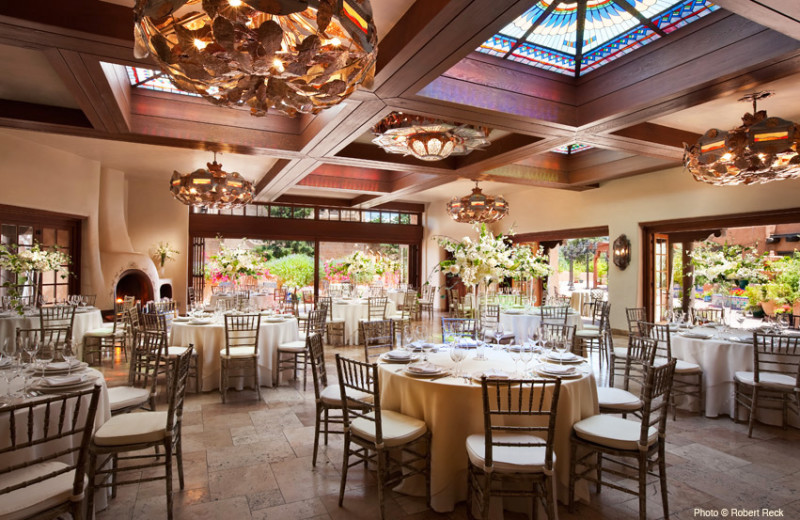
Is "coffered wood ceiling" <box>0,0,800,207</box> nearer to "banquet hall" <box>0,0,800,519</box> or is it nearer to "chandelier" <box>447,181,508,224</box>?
"banquet hall" <box>0,0,800,519</box>

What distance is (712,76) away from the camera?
3.95m

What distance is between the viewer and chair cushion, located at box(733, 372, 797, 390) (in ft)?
14.2

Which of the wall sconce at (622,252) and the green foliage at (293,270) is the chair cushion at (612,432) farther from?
the green foliage at (293,270)

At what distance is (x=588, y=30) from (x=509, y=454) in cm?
403

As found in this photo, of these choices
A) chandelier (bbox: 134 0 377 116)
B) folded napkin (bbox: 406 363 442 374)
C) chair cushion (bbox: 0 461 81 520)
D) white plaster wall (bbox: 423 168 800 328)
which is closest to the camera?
chandelier (bbox: 134 0 377 116)

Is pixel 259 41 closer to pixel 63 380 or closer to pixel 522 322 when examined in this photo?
pixel 63 380

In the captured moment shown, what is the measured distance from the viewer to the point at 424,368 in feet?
10.8

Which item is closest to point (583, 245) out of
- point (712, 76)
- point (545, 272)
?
point (545, 272)

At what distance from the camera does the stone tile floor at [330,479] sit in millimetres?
2965

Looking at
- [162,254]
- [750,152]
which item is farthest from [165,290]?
Result: [750,152]

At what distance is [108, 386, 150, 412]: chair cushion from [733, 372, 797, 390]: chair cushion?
18.3 ft

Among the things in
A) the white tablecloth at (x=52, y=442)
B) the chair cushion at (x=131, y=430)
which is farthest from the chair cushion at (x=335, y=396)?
the white tablecloth at (x=52, y=442)

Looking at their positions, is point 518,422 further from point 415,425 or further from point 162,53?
point 162,53

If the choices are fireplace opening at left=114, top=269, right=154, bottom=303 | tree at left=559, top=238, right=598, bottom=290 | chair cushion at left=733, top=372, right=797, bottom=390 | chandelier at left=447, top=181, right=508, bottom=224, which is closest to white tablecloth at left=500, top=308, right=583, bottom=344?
chandelier at left=447, top=181, right=508, bottom=224
